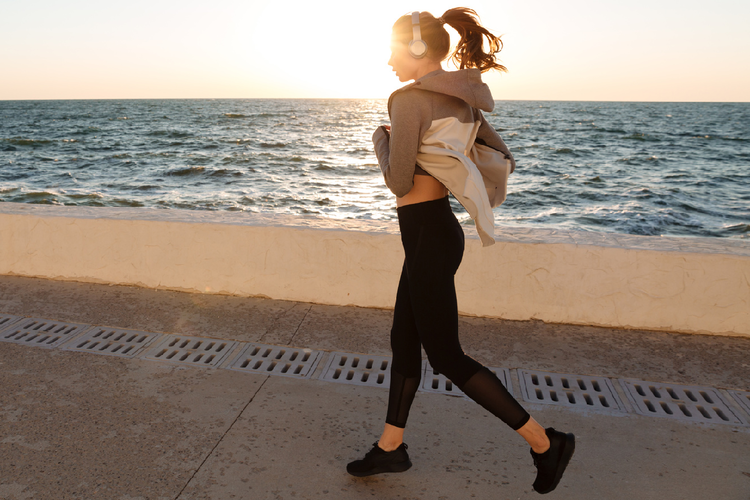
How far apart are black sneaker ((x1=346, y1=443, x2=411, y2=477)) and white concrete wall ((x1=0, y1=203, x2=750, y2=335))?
1584mm

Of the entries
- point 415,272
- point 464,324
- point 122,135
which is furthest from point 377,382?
point 122,135

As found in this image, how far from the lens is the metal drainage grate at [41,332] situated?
3184 millimetres

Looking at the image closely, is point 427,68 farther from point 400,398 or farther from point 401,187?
point 400,398

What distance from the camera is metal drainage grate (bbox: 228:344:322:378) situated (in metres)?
2.89

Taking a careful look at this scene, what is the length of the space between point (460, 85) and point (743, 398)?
2272 mm

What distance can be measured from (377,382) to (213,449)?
0.93m

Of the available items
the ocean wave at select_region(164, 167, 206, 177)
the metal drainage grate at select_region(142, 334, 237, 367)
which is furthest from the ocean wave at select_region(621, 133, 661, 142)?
the metal drainage grate at select_region(142, 334, 237, 367)

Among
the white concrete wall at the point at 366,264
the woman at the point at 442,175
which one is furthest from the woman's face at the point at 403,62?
the white concrete wall at the point at 366,264

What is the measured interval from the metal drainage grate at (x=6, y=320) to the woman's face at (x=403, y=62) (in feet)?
10.1

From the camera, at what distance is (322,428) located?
2393 millimetres

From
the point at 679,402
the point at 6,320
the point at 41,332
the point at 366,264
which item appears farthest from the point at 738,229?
the point at 6,320

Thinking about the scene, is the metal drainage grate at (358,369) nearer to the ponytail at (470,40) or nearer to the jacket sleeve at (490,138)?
the jacket sleeve at (490,138)

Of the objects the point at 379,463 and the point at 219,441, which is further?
the point at 219,441

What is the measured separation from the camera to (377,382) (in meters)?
2.82
